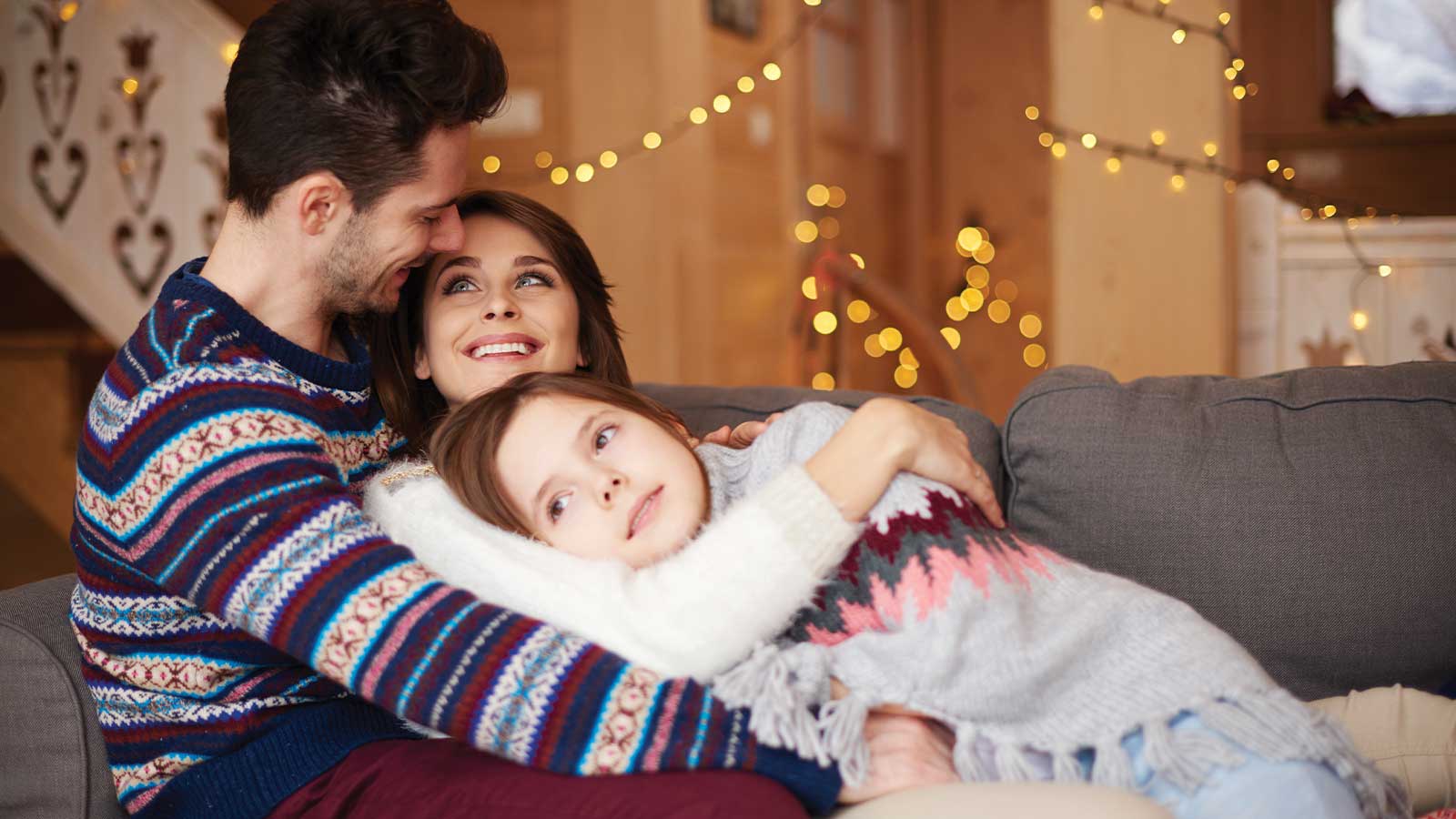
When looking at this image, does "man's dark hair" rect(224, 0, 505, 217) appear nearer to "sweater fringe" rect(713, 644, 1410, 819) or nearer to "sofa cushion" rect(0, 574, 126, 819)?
"sofa cushion" rect(0, 574, 126, 819)

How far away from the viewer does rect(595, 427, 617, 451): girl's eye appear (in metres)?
1.36

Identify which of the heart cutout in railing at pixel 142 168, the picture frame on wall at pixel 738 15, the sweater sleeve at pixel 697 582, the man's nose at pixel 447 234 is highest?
the picture frame on wall at pixel 738 15

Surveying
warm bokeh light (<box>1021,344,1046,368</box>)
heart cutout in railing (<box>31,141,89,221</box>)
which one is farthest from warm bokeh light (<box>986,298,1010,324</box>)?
heart cutout in railing (<box>31,141,89,221</box>)

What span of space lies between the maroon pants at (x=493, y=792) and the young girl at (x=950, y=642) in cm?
7

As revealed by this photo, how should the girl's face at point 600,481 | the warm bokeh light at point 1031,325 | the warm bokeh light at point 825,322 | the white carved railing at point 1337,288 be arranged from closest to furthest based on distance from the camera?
the girl's face at point 600,481 → the white carved railing at point 1337,288 → the warm bokeh light at point 825,322 → the warm bokeh light at point 1031,325

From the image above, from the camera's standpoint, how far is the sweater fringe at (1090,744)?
3.58ft

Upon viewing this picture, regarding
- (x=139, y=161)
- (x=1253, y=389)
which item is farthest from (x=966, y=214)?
(x=1253, y=389)

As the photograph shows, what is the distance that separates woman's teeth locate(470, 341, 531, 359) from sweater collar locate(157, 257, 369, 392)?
0.55 feet

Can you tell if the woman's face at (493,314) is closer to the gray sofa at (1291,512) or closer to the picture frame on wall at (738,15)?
the gray sofa at (1291,512)

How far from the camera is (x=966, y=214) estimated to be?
621 centimetres

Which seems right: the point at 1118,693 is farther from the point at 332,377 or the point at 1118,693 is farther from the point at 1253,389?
the point at 332,377

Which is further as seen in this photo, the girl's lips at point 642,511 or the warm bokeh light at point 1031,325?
the warm bokeh light at point 1031,325

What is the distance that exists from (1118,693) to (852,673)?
0.25 m

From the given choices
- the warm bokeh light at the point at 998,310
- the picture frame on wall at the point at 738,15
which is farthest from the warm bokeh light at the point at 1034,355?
the picture frame on wall at the point at 738,15
